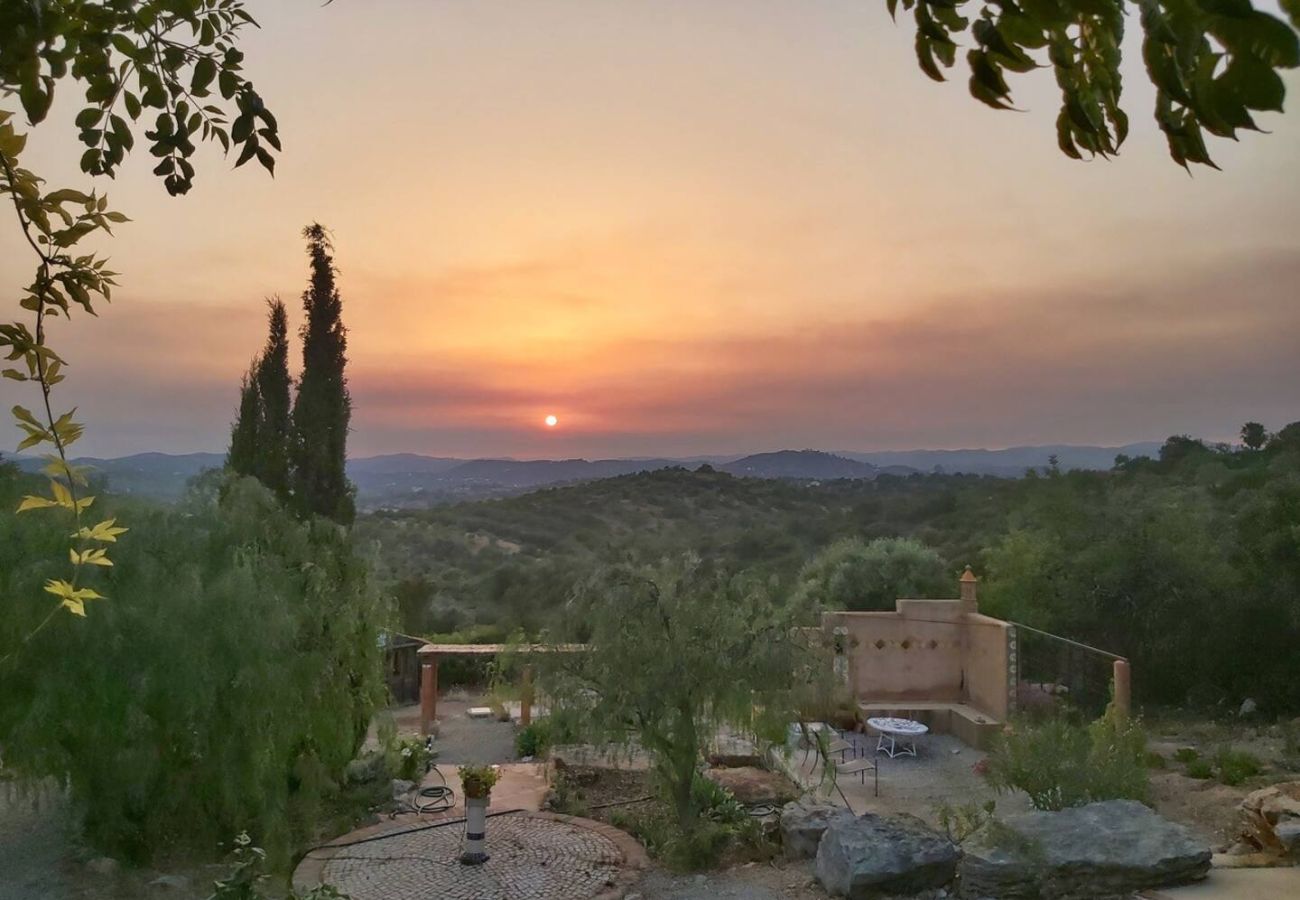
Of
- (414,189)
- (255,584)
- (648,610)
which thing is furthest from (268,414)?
(648,610)

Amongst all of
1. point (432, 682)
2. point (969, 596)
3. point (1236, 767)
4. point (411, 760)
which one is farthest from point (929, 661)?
point (411, 760)

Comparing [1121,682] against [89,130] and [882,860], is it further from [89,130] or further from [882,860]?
[89,130]

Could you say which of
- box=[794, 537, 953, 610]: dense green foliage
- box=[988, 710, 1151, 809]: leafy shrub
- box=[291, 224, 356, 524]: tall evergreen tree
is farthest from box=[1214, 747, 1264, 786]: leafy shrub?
box=[291, 224, 356, 524]: tall evergreen tree

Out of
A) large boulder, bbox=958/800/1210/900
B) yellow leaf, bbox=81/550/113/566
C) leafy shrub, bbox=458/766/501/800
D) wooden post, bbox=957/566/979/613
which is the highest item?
yellow leaf, bbox=81/550/113/566

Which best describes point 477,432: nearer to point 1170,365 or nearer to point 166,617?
point 1170,365

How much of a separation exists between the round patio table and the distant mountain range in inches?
334

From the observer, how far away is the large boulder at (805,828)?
768 centimetres

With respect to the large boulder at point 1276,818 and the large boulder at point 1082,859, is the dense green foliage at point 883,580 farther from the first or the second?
the large boulder at point 1082,859

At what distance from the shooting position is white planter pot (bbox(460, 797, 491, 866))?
7.43 m

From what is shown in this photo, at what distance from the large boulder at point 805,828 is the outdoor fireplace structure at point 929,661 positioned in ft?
16.6

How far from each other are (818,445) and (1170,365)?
9829 mm

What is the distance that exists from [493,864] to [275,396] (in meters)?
8.86

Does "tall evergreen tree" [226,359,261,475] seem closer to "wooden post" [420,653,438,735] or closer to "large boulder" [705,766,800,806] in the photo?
"wooden post" [420,653,438,735]

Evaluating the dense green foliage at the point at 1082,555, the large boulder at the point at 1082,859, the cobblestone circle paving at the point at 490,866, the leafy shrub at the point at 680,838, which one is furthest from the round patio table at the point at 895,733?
the cobblestone circle paving at the point at 490,866
